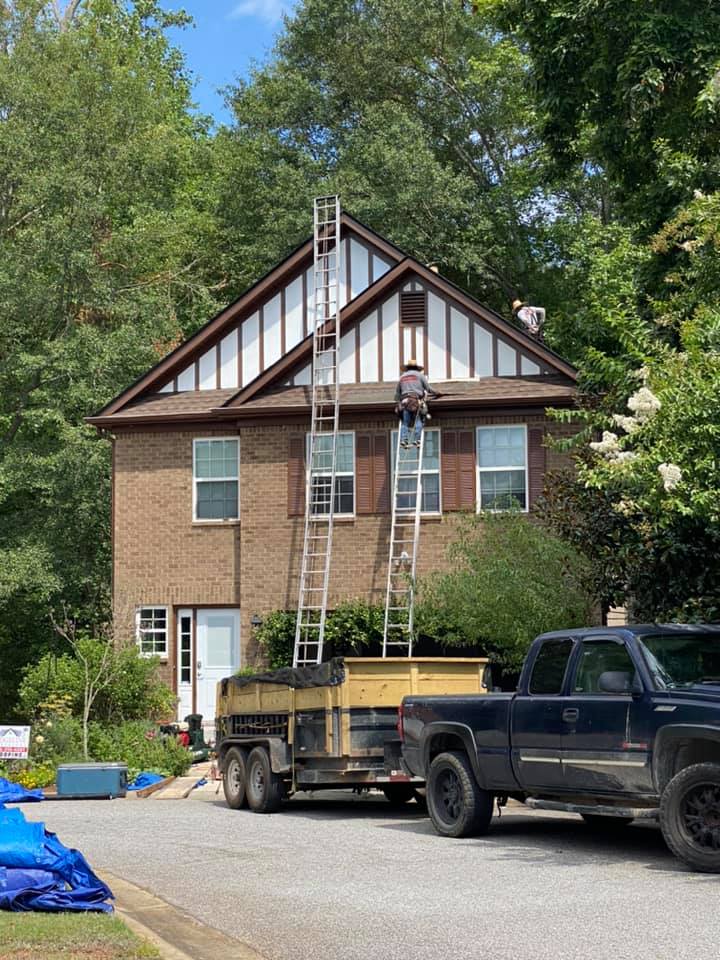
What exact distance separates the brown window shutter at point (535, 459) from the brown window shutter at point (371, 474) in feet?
9.00

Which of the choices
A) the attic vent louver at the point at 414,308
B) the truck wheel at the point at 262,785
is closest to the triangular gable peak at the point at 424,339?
the attic vent louver at the point at 414,308

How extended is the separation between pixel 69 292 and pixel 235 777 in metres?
19.7

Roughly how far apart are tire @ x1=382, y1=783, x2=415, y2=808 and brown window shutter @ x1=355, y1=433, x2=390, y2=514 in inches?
376

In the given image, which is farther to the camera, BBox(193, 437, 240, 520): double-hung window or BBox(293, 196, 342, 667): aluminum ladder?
BBox(193, 437, 240, 520): double-hung window

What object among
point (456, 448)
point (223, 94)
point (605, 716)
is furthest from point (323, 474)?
point (223, 94)

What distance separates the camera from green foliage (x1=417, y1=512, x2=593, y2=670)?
896 inches

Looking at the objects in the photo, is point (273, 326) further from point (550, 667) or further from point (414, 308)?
point (550, 667)

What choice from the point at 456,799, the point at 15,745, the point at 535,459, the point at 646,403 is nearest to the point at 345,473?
the point at 535,459

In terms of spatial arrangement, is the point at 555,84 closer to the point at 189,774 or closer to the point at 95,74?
the point at 189,774

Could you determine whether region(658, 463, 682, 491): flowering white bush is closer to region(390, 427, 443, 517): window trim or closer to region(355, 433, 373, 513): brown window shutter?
region(390, 427, 443, 517): window trim

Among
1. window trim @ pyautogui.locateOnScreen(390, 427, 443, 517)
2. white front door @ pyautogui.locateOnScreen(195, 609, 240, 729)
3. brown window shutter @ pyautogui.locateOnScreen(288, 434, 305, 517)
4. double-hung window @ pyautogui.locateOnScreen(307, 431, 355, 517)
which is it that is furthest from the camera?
white front door @ pyautogui.locateOnScreen(195, 609, 240, 729)

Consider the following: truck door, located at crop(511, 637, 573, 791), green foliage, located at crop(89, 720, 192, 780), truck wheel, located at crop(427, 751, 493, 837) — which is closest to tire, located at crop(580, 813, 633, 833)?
truck wheel, located at crop(427, 751, 493, 837)

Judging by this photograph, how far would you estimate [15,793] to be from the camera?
20.4m

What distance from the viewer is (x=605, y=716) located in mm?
12484
